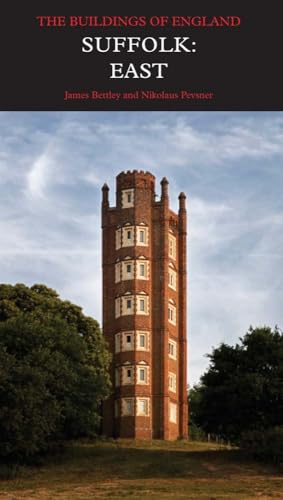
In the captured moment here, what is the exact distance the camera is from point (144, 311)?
9594cm

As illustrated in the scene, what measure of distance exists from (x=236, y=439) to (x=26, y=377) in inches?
743

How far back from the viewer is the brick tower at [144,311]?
93750mm

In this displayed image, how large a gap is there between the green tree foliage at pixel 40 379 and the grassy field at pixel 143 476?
234 centimetres

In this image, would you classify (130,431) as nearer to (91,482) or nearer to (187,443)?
(187,443)

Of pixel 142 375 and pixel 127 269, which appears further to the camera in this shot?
pixel 127 269

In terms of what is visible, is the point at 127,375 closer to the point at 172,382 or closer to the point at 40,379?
the point at 172,382

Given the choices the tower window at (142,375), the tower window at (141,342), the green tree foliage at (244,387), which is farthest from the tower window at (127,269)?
the green tree foliage at (244,387)

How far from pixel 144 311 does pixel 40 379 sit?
2859 cm

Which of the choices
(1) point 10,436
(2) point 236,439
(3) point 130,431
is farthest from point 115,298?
(1) point 10,436

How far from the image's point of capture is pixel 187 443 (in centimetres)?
8944

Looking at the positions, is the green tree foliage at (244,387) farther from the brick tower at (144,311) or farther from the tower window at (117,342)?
the tower window at (117,342)

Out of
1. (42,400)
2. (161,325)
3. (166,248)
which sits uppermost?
(166,248)

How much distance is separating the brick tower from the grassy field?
13.6m

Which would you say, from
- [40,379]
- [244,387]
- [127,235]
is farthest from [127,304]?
[40,379]
